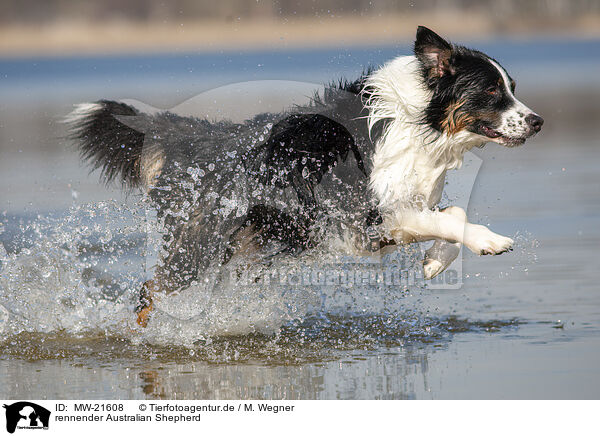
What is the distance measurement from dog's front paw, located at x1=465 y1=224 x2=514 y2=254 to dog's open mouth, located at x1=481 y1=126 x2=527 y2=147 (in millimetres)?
529

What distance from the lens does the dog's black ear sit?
4.77 m

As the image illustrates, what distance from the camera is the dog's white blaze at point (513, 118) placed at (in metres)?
4.80

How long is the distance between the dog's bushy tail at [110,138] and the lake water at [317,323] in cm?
21

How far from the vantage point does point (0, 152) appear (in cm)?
1141

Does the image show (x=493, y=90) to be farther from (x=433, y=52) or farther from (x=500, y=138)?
(x=433, y=52)

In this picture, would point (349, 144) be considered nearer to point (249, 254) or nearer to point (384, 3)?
point (249, 254)

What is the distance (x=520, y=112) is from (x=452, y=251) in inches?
35.5

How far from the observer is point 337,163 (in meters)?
4.95
